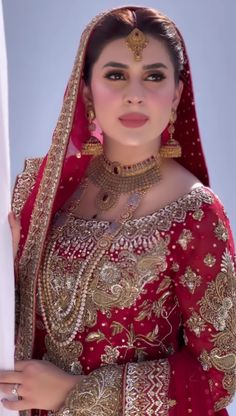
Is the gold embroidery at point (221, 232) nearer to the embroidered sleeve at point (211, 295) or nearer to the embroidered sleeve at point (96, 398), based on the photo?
the embroidered sleeve at point (211, 295)

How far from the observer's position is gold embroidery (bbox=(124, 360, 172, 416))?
1.36 metres

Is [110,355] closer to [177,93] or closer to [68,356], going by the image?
[68,356]

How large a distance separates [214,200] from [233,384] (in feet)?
0.97

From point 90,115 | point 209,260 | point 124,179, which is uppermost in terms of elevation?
point 90,115

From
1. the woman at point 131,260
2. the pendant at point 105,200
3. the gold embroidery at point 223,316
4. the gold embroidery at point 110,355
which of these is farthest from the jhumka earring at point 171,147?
the gold embroidery at point 110,355

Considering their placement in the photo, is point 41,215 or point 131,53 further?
point 41,215

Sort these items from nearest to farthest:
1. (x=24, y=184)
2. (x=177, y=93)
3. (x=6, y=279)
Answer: (x=6, y=279) → (x=177, y=93) → (x=24, y=184)

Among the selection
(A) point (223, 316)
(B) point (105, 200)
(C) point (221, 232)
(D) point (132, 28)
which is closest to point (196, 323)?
(A) point (223, 316)

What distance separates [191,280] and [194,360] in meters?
0.13

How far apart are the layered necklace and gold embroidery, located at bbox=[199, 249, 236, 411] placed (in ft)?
0.61

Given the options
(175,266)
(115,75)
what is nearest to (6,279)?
(175,266)

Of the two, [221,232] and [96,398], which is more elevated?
[221,232]

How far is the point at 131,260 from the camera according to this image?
139 cm

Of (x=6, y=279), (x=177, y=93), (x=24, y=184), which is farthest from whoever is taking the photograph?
(x=24, y=184)
